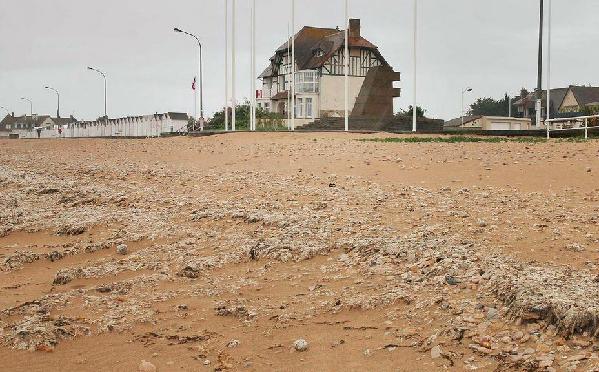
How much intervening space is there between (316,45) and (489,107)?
60.7m

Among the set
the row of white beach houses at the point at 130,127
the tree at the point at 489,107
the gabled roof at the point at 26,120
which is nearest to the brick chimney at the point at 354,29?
the row of white beach houses at the point at 130,127

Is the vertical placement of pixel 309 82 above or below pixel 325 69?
below

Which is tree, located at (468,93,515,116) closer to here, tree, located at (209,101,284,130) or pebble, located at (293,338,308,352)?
tree, located at (209,101,284,130)

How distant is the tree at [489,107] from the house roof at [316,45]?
49.5 m

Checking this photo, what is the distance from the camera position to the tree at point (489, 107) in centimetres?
11976

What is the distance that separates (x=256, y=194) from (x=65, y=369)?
669cm

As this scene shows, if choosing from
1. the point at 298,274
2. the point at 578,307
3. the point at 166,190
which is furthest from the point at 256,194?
the point at 578,307

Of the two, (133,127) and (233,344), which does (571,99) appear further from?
(233,344)

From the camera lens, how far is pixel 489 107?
127000 millimetres

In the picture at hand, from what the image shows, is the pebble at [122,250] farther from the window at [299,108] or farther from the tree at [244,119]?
the window at [299,108]

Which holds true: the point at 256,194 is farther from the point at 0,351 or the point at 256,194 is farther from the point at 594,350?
the point at 594,350

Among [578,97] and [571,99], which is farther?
[571,99]

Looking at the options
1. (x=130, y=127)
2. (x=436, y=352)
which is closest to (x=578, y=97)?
(x=130, y=127)

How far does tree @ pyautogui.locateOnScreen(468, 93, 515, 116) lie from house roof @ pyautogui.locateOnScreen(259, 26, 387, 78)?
49531mm
